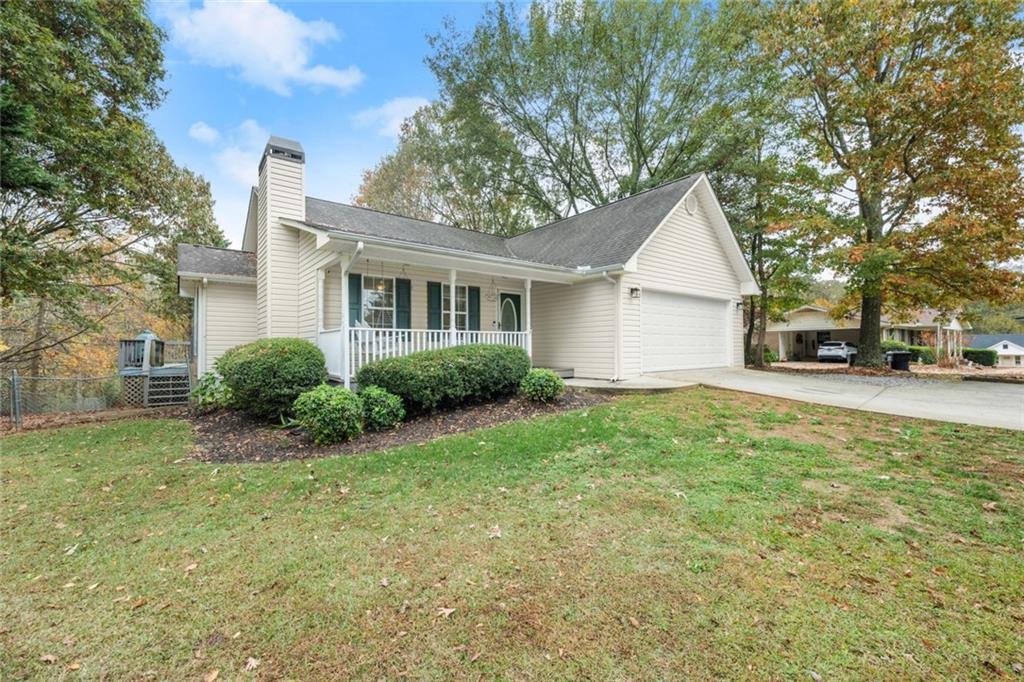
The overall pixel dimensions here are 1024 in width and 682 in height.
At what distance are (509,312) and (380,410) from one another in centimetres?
590

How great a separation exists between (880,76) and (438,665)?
17761mm

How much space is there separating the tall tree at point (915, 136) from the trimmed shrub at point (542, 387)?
31.2 feet

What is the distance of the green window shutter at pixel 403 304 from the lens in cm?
990

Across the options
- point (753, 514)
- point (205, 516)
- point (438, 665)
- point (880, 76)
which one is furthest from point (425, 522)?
point (880, 76)

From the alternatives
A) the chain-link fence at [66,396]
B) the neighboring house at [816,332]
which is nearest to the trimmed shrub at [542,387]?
the chain-link fence at [66,396]

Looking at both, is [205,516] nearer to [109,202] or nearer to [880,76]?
[109,202]

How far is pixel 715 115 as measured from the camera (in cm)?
1655

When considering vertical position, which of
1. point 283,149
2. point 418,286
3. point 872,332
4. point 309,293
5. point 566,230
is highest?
point 283,149

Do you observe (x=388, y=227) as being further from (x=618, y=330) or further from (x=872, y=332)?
(x=872, y=332)

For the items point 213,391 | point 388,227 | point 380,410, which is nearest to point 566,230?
point 388,227

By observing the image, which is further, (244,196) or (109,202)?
(244,196)

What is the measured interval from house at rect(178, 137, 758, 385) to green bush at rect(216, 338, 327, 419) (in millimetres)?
647

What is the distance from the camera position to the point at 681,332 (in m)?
12.0

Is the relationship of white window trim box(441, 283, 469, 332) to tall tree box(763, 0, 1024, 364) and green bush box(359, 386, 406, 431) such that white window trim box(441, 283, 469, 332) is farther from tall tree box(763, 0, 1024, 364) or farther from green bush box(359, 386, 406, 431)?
tall tree box(763, 0, 1024, 364)
